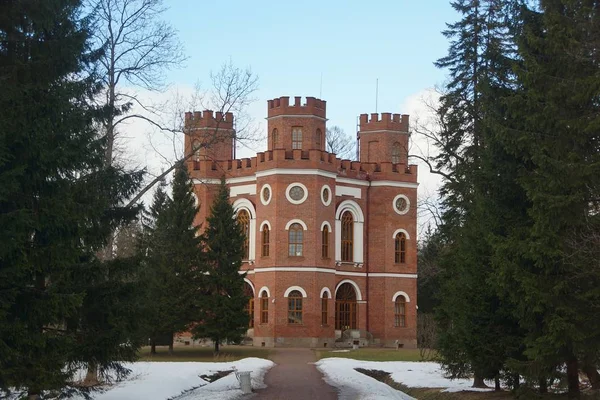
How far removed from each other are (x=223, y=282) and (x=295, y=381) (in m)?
12.8

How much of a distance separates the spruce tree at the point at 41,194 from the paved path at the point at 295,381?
5998 mm

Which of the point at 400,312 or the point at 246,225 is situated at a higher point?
the point at 246,225

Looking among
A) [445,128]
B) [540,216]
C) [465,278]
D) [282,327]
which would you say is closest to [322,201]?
[282,327]

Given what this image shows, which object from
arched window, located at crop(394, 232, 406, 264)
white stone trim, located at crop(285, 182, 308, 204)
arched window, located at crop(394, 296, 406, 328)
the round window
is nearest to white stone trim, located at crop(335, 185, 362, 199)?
white stone trim, located at crop(285, 182, 308, 204)

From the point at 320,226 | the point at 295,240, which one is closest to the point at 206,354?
Answer: the point at 295,240

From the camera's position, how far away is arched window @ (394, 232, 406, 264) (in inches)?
1946

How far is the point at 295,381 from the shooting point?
80.5ft

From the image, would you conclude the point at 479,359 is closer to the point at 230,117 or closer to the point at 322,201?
the point at 322,201

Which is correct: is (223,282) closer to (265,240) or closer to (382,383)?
(265,240)

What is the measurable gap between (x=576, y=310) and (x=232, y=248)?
80.5 ft

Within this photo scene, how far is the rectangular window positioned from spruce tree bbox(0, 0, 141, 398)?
104 feet

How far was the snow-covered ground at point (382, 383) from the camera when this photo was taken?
69.0 ft

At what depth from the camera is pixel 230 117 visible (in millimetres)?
51188

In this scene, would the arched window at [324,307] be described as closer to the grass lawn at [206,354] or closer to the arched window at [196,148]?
the grass lawn at [206,354]
